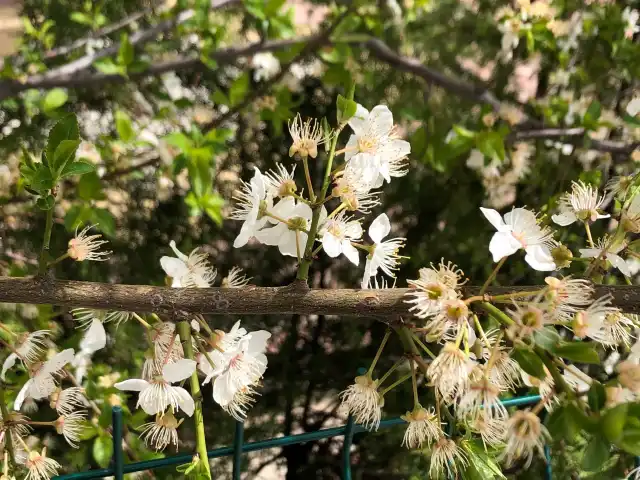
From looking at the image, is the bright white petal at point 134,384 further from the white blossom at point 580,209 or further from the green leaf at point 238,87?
the green leaf at point 238,87

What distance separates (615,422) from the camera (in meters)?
0.33

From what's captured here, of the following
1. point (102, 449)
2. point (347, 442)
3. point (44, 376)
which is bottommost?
point (102, 449)

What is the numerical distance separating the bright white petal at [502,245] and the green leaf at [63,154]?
0.32m


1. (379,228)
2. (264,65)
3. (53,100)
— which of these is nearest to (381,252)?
(379,228)

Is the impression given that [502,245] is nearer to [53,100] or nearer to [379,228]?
[379,228]

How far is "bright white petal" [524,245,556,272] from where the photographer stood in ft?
1.57

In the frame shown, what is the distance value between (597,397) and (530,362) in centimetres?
4

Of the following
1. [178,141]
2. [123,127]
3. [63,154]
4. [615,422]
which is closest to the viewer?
[615,422]

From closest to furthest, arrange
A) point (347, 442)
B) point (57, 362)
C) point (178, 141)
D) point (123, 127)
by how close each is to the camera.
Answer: point (57, 362)
point (347, 442)
point (178, 141)
point (123, 127)

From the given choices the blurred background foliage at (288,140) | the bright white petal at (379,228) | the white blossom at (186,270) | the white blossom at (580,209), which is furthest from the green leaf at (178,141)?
the white blossom at (580,209)

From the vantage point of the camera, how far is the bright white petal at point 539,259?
0.48 m

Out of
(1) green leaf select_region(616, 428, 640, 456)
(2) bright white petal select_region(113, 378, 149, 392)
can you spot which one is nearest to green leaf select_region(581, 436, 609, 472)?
(1) green leaf select_region(616, 428, 640, 456)

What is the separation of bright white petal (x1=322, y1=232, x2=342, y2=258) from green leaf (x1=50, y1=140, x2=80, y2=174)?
0.65 feet

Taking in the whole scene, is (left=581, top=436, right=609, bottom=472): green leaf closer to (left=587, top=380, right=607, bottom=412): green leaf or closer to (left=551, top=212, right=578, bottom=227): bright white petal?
(left=587, top=380, right=607, bottom=412): green leaf
